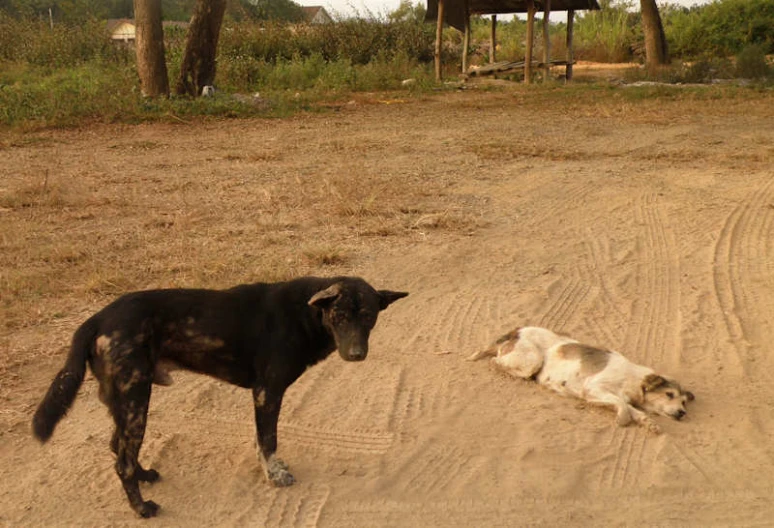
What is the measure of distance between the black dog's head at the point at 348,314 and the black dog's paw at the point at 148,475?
43.7 inches

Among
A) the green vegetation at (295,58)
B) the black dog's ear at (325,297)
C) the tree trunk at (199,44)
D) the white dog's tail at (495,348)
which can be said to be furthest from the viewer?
the tree trunk at (199,44)

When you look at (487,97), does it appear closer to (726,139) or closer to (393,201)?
(726,139)

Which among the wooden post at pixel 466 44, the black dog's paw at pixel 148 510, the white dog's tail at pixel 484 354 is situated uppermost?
the wooden post at pixel 466 44

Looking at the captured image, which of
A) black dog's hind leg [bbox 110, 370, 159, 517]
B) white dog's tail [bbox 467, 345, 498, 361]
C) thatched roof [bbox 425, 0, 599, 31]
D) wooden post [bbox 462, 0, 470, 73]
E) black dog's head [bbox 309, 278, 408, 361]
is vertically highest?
thatched roof [bbox 425, 0, 599, 31]

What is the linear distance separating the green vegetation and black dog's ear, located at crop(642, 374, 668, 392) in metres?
11.6

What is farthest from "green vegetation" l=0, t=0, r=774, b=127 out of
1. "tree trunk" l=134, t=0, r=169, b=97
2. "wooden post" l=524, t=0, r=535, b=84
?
"wooden post" l=524, t=0, r=535, b=84

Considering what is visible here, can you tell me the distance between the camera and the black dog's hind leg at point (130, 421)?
3.54 metres

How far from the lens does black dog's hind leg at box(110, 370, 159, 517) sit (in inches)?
139

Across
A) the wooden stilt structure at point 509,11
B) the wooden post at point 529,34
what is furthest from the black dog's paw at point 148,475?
the wooden post at point 529,34

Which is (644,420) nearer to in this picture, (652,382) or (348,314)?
(652,382)

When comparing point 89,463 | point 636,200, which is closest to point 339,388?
point 89,463

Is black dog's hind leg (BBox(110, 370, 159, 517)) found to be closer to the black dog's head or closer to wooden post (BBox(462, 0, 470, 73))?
the black dog's head

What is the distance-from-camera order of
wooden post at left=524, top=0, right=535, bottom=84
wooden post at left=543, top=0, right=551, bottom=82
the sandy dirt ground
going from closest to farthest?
the sandy dirt ground
wooden post at left=524, top=0, right=535, bottom=84
wooden post at left=543, top=0, right=551, bottom=82

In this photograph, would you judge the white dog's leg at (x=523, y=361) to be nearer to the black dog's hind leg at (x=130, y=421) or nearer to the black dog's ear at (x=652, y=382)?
the black dog's ear at (x=652, y=382)
